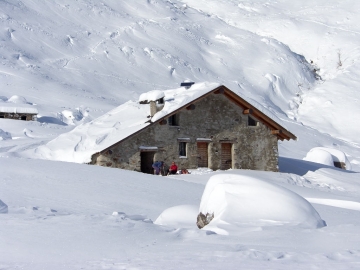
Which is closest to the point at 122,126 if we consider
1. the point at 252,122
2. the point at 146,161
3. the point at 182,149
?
the point at 146,161

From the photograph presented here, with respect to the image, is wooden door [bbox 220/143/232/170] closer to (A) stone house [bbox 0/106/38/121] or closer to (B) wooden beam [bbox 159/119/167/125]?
(B) wooden beam [bbox 159/119/167/125]

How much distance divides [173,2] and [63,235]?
9611 cm

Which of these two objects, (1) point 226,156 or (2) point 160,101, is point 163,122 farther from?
(1) point 226,156

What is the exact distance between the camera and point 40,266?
7.04m

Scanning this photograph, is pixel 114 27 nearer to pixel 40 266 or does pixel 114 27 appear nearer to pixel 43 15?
pixel 43 15

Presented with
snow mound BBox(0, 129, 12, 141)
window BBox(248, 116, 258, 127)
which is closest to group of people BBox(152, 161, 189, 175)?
window BBox(248, 116, 258, 127)

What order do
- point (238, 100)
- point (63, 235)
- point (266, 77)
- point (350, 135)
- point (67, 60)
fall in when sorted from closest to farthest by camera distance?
point (63, 235), point (238, 100), point (350, 135), point (67, 60), point (266, 77)

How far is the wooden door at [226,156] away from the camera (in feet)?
91.8

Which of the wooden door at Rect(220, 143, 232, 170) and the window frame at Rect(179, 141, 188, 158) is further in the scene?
the wooden door at Rect(220, 143, 232, 170)

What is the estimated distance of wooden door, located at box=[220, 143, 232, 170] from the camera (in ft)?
91.8

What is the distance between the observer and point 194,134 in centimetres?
2703

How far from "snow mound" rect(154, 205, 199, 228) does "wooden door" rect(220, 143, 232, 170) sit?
16.2 m

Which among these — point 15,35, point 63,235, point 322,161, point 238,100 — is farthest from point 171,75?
point 63,235

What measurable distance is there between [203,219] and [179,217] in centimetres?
121
